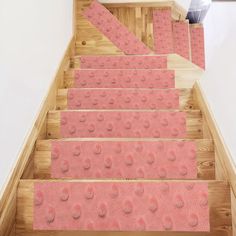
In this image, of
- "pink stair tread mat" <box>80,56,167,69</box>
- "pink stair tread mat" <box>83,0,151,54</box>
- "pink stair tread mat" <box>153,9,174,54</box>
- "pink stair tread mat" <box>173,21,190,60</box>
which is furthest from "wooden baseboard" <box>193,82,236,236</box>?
"pink stair tread mat" <box>173,21,190,60</box>

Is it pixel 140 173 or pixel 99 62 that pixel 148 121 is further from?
pixel 99 62

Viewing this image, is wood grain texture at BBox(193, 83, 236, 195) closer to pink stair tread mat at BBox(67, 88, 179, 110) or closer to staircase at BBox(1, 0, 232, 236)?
staircase at BBox(1, 0, 232, 236)

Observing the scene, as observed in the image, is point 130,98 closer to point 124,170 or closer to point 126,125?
point 126,125

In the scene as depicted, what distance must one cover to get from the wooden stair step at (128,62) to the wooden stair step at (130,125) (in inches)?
43.5

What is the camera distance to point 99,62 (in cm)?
317

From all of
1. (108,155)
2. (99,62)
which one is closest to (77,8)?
(99,62)

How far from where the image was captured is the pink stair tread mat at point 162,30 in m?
4.42

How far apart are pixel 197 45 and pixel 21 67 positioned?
3825 millimetres

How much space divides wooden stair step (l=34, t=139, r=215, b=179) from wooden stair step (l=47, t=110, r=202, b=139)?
0.95ft

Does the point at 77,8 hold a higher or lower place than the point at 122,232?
higher

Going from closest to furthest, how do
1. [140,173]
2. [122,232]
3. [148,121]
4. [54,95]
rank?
[122,232] → [140,173] → [148,121] → [54,95]

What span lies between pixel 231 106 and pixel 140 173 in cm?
54

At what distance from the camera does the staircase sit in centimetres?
141

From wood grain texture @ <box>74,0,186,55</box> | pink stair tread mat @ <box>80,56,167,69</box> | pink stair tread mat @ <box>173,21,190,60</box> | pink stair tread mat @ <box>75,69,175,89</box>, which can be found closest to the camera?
pink stair tread mat @ <box>75,69,175,89</box>
